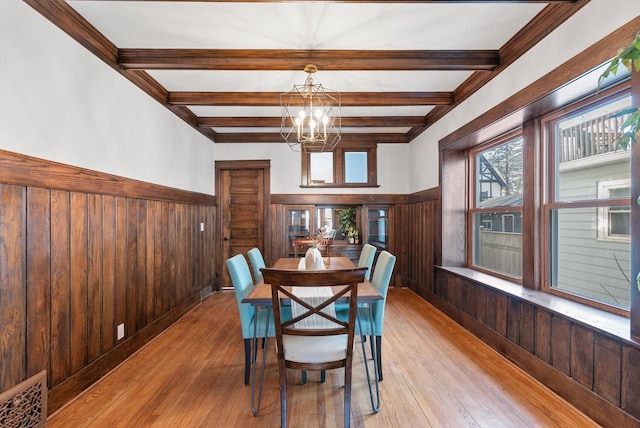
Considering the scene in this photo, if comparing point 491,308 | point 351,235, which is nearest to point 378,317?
point 491,308

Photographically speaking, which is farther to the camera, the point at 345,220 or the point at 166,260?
the point at 345,220

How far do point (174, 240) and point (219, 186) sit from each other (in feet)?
5.82

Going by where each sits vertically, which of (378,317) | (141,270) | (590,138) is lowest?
(378,317)

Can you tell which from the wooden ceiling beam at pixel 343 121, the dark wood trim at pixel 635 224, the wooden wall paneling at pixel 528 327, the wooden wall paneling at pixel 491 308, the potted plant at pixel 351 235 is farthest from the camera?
the potted plant at pixel 351 235

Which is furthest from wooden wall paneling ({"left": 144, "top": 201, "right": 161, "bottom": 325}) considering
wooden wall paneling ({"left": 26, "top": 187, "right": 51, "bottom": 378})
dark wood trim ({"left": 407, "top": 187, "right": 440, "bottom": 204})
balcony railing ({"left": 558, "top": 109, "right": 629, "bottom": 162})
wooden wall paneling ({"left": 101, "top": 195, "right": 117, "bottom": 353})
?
balcony railing ({"left": 558, "top": 109, "right": 629, "bottom": 162})

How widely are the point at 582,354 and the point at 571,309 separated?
0.33 meters

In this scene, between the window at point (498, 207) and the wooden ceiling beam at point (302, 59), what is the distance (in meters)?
1.02

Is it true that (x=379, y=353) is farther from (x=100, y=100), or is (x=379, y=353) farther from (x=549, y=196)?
(x=100, y=100)

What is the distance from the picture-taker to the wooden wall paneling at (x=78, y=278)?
2.19 metres

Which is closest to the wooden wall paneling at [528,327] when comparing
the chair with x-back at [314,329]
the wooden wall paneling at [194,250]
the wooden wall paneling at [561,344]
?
the wooden wall paneling at [561,344]

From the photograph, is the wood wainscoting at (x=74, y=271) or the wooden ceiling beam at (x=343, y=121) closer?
the wood wainscoting at (x=74, y=271)

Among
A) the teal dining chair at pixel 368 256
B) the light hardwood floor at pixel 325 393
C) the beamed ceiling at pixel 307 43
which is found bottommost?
the light hardwood floor at pixel 325 393

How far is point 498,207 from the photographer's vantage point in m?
3.45

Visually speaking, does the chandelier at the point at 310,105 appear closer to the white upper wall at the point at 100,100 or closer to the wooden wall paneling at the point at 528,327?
the white upper wall at the point at 100,100
